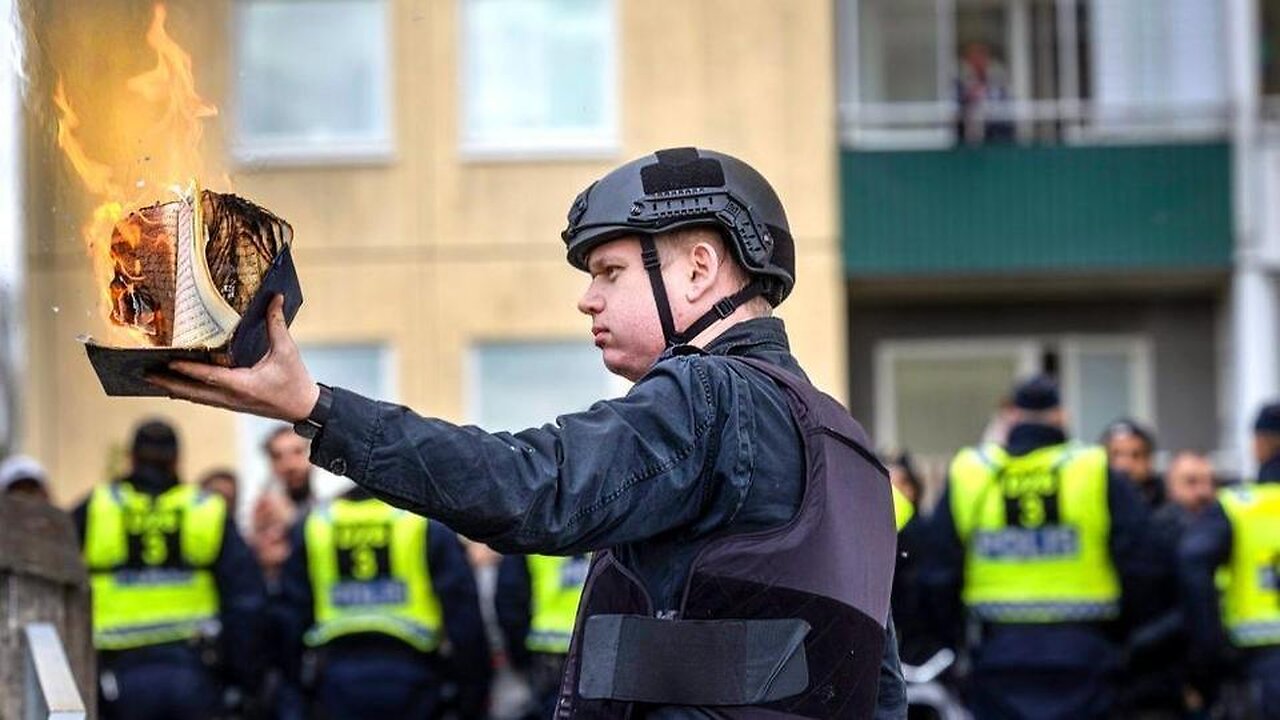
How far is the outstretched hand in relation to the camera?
10.7ft

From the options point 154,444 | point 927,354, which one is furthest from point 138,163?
point 927,354

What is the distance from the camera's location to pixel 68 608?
712cm

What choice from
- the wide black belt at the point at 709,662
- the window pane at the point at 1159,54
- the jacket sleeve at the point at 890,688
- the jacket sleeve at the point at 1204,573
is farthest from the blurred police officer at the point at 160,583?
the window pane at the point at 1159,54

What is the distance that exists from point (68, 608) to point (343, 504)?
3354 mm

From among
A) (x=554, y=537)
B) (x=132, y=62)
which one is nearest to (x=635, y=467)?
(x=554, y=537)

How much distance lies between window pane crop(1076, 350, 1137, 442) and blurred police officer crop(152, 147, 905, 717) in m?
17.3

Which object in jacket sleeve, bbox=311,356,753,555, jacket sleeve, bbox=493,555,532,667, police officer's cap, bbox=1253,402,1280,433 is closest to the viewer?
jacket sleeve, bbox=311,356,753,555

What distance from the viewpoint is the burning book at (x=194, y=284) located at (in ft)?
10.7

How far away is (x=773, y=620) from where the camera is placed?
3.72 meters

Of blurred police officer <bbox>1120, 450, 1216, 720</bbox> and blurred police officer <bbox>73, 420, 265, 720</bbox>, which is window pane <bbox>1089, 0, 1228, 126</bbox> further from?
blurred police officer <bbox>73, 420, 265, 720</bbox>

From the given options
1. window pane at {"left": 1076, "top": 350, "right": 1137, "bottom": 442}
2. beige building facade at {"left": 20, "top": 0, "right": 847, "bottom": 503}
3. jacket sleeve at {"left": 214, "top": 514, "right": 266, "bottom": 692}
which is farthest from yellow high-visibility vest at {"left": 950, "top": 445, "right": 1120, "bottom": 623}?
window pane at {"left": 1076, "top": 350, "right": 1137, "bottom": 442}

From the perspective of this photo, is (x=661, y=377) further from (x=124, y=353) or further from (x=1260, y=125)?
(x=1260, y=125)

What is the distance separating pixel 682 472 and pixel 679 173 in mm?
610

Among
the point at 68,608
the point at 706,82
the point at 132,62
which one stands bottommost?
the point at 68,608
